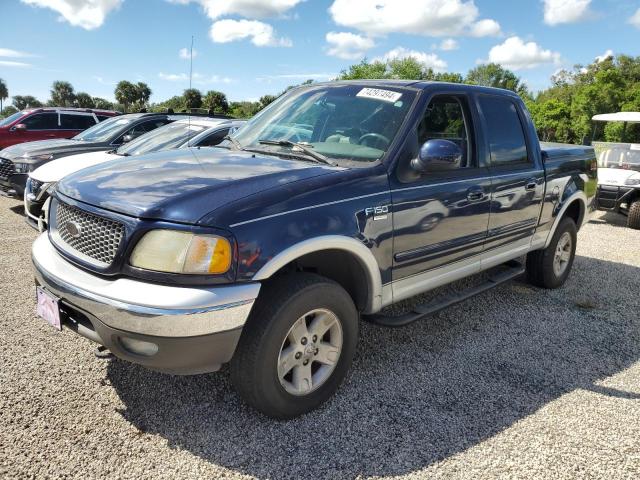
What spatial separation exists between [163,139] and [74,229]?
430 cm

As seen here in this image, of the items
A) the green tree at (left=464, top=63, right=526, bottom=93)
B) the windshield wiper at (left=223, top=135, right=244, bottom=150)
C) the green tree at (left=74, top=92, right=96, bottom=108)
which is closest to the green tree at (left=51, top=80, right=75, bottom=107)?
the green tree at (left=74, top=92, right=96, bottom=108)

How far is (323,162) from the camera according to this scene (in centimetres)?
302

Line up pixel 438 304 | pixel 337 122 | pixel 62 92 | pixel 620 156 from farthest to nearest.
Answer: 1. pixel 62 92
2. pixel 620 156
3. pixel 438 304
4. pixel 337 122

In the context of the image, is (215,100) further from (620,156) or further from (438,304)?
(438,304)

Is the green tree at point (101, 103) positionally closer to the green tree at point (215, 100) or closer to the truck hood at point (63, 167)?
the green tree at point (215, 100)

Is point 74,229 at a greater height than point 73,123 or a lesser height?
lesser

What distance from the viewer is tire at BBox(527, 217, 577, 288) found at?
16.3 feet

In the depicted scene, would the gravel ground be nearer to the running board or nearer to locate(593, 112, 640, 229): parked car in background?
the running board

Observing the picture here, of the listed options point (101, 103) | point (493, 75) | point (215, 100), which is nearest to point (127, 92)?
point (101, 103)

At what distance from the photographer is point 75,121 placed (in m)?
12.1

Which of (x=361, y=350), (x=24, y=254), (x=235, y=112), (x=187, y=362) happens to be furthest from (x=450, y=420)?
(x=235, y=112)

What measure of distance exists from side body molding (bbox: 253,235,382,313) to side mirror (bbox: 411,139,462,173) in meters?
0.66

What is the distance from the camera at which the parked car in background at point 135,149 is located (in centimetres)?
598

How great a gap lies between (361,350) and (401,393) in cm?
58
